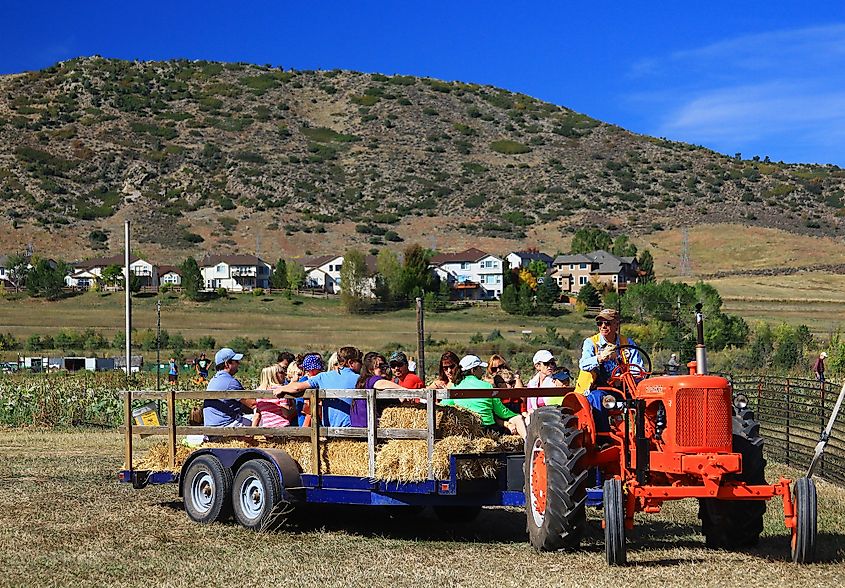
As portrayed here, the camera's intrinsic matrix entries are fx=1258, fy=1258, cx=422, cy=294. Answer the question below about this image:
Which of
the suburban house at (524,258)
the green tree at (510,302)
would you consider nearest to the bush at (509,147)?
the suburban house at (524,258)

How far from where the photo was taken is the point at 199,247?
11681 cm

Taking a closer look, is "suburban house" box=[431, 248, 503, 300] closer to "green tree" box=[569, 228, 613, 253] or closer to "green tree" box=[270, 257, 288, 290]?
"green tree" box=[569, 228, 613, 253]

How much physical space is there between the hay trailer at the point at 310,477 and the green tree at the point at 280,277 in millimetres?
74689

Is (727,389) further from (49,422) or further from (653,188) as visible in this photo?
(653,188)

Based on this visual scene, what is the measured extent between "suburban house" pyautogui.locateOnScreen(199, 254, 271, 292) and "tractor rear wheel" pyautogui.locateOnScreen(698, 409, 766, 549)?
8130 cm

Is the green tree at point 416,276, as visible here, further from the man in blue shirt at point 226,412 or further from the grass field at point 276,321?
the man in blue shirt at point 226,412

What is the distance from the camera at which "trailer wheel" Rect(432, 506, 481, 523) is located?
12.8m

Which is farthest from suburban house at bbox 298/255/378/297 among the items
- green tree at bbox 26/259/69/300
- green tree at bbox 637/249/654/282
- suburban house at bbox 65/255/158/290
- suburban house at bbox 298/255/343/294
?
green tree at bbox 637/249/654/282

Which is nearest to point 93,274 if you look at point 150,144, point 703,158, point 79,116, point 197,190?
point 197,190

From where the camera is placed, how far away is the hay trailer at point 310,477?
10953 mm

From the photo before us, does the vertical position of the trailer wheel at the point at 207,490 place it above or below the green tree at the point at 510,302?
below

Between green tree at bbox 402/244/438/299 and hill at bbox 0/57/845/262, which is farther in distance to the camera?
hill at bbox 0/57/845/262

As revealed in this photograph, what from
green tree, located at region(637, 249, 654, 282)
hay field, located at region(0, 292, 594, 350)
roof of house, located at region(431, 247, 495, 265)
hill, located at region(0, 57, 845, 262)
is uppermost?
hill, located at region(0, 57, 845, 262)

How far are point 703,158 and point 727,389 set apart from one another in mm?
146516
